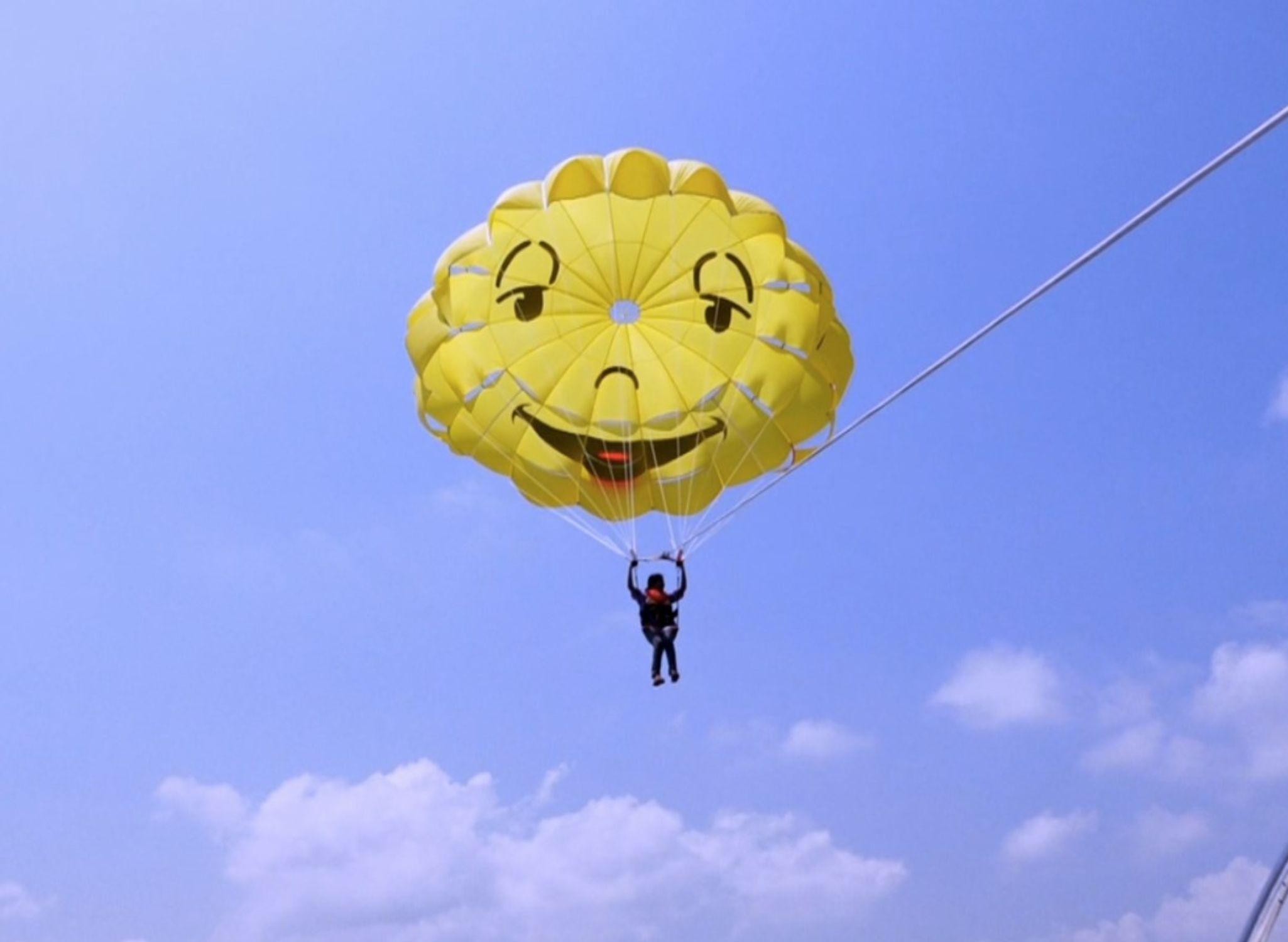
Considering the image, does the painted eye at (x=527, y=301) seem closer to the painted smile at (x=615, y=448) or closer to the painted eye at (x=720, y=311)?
the painted smile at (x=615, y=448)

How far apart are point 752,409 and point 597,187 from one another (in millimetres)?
2709

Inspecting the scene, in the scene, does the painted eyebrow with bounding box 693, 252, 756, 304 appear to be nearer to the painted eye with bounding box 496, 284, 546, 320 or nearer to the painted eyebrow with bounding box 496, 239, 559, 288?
the painted eyebrow with bounding box 496, 239, 559, 288

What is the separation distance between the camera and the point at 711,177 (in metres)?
13.7

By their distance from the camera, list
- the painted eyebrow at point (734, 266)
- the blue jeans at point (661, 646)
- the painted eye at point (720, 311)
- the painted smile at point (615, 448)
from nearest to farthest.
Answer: the blue jeans at point (661, 646), the painted eyebrow at point (734, 266), the painted eye at point (720, 311), the painted smile at point (615, 448)

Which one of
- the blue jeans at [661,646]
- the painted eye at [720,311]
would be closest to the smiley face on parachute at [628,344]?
the painted eye at [720,311]

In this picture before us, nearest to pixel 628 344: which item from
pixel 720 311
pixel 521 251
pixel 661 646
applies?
pixel 720 311

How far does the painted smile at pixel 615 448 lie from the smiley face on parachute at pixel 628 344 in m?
0.02

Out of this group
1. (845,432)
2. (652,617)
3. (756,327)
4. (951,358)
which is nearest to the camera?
(951,358)

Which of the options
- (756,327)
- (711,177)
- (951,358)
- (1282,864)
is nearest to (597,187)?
(711,177)

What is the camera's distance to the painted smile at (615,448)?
15.1 m

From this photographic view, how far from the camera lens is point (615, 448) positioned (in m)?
15.2

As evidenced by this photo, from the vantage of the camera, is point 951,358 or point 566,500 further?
point 566,500

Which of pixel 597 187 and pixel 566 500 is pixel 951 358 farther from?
pixel 566 500

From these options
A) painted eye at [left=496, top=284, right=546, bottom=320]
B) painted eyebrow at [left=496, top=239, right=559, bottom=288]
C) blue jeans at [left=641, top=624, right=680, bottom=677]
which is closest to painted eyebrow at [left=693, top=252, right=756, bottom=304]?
painted eyebrow at [left=496, top=239, right=559, bottom=288]
